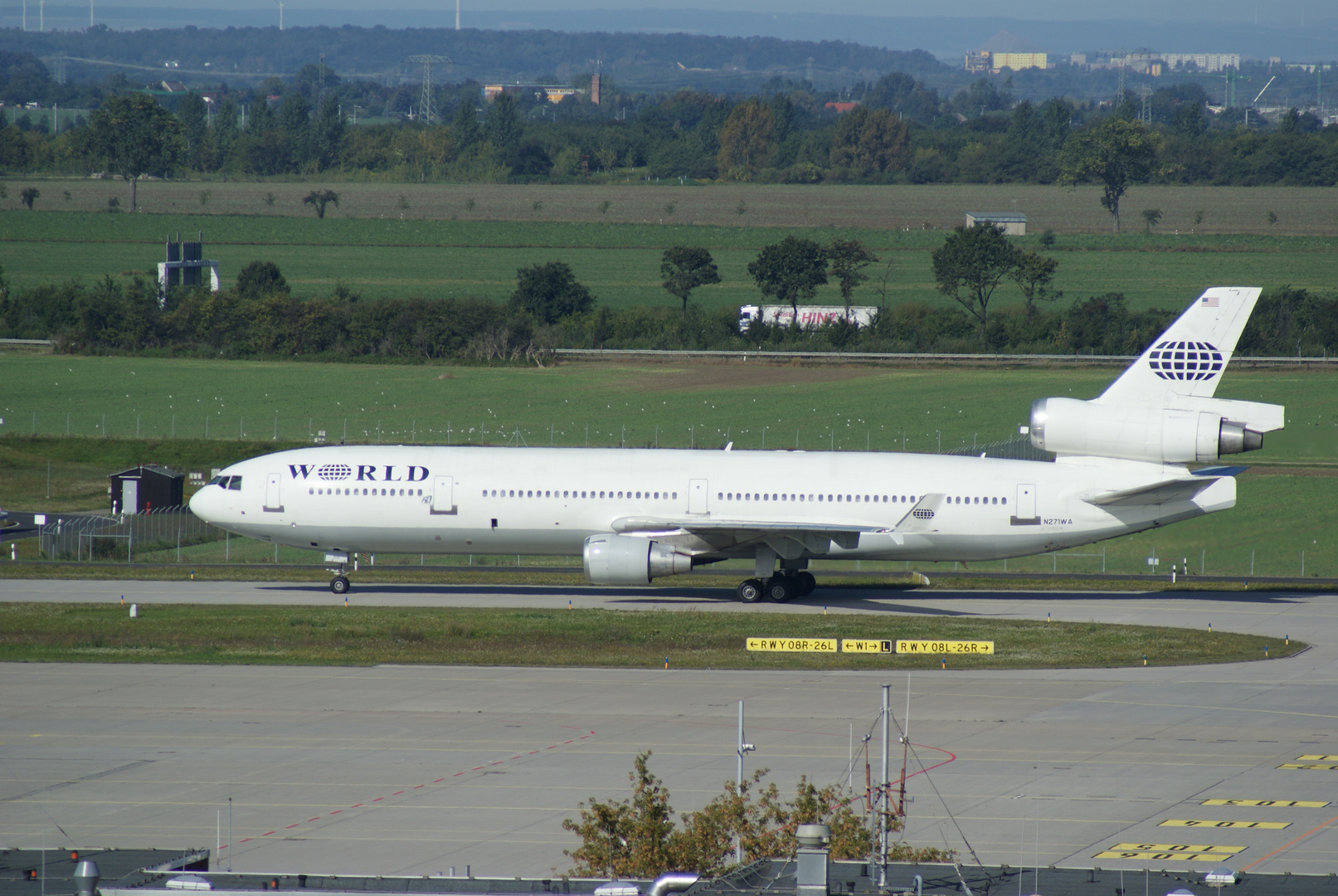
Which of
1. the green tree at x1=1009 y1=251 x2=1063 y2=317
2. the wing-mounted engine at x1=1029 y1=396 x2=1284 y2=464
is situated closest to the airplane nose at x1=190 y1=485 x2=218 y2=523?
the wing-mounted engine at x1=1029 y1=396 x2=1284 y2=464

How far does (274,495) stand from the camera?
49.8 meters

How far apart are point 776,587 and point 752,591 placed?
79cm

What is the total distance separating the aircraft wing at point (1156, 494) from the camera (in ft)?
153

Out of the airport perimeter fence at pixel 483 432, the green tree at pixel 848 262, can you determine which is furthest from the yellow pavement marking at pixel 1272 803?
the green tree at pixel 848 262

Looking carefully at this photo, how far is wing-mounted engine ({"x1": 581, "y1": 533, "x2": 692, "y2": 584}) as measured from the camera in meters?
46.6

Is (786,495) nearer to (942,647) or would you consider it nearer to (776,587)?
(776,587)

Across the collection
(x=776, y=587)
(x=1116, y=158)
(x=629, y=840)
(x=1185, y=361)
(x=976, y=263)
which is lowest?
(x=629, y=840)

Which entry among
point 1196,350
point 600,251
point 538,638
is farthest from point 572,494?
point 600,251

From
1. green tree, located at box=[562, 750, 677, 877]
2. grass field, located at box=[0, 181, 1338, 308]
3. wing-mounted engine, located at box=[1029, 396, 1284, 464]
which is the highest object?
grass field, located at box=[0, 181, 1338, 308]

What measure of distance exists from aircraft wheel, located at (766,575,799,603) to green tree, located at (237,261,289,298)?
257ft

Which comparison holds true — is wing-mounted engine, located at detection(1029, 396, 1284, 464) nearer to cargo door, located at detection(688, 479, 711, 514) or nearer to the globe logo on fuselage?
the globe logo on fuselage

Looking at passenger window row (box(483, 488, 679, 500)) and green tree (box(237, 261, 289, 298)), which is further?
green tree (box(237, 261, 289, 298))

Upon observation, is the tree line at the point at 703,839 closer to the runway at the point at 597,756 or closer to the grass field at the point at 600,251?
the runway at the point at 597,756

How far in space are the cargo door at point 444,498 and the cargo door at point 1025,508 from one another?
704 inches
